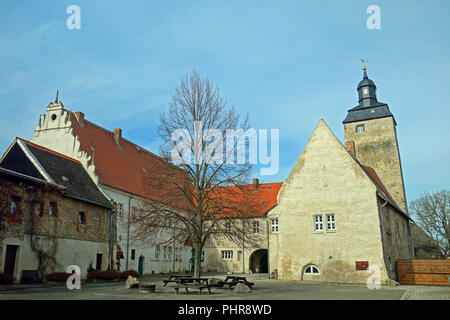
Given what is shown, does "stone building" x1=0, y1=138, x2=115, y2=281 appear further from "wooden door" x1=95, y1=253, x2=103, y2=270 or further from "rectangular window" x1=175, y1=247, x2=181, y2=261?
"rectangular window" x1=175, y1=247, x2=181, y2=261

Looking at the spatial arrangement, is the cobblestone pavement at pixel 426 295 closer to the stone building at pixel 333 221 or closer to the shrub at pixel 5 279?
the stone building at pixel 333 221

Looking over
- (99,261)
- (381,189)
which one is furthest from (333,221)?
(99,261)

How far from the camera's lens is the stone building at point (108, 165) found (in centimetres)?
3133

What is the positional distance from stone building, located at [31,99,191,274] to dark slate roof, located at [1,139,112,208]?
3.02ft

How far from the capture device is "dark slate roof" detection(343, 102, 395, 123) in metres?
43.2

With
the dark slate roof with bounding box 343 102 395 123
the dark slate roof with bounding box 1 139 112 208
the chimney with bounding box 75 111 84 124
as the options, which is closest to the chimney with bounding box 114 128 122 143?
the chimney with bounding box 75 111 84 124

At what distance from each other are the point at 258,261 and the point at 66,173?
2481 cm

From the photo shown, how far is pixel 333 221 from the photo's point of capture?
26516 mm

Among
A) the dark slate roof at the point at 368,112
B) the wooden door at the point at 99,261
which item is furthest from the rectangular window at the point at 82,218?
the dark slate roof at the point at 368,112

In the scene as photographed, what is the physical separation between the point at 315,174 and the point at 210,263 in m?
21.1

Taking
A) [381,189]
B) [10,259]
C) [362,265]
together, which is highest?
[381,189]

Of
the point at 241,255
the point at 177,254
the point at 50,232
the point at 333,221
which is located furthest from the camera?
the point at 241,255

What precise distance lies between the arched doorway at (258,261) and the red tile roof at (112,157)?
15152 millimetres

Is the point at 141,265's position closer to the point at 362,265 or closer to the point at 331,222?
the point at 331,222
